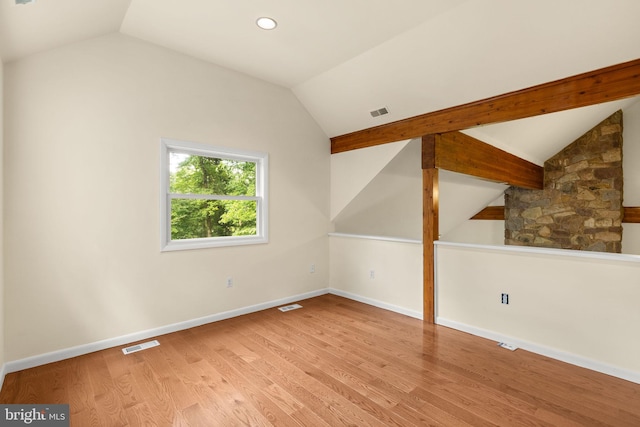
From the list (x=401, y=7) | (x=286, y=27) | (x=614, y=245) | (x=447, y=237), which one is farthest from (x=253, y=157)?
(x=614, y=245)

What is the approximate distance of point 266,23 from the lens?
265cm

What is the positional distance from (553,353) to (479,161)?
2.38 meters

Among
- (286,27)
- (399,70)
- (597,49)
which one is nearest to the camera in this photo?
(597,49)

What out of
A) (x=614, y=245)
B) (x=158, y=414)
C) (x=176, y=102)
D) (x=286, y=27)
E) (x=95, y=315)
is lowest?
(x=158, y=414)

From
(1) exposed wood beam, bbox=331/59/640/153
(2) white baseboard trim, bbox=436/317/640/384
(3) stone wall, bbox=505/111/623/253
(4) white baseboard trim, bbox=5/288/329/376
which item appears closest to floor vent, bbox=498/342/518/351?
(2) white baseboard trim, bbox=436/317/640/384

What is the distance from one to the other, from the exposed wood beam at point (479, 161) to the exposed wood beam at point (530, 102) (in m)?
0.24

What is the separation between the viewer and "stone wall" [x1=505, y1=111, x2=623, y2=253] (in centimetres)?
531

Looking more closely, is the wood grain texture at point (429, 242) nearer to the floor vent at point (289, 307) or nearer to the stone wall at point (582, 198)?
the floor vent at point (289, 307)

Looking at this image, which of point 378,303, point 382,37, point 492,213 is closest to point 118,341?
point 378,303

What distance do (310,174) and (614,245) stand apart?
5.36 metres

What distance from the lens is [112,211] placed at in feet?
9.31

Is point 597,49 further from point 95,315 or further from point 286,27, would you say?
point 95,315

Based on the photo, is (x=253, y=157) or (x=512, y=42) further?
(x=253, y=157)

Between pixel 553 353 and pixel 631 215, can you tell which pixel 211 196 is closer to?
pixel 553 353
